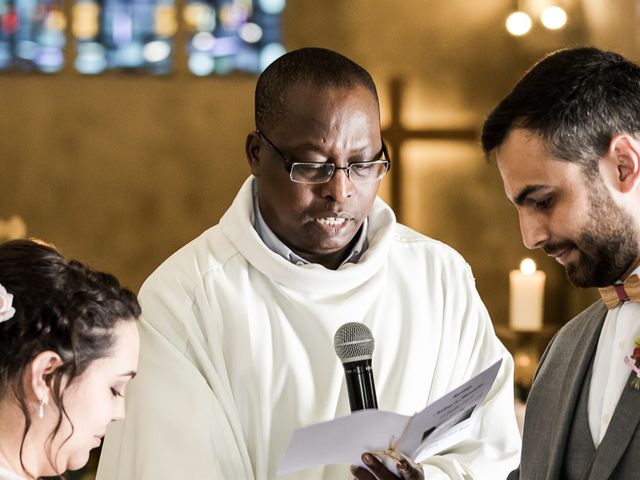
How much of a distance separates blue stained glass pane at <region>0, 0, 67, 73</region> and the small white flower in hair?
284 inches

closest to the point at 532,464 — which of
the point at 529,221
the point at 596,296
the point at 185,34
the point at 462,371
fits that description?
the point at 462,371

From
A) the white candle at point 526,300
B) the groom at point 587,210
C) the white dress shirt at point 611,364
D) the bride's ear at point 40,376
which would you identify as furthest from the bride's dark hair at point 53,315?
the white candle at point 526,300

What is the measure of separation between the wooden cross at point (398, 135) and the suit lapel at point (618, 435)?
626 cm

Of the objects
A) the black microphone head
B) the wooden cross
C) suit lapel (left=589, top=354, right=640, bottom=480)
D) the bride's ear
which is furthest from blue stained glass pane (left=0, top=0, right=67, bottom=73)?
suit lapel (left=589, top=354, right=640, bottom=480)

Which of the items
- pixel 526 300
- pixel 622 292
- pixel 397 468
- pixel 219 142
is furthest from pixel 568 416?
pixel 219 142

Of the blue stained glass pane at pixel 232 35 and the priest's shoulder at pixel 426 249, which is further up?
the blue stained glass pane at pixel 232 35

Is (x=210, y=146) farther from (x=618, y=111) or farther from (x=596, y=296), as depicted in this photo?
(x=618, y=111)

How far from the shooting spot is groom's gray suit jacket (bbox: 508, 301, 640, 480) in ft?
7.56

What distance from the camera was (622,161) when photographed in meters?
2.40

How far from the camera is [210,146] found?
884 cm

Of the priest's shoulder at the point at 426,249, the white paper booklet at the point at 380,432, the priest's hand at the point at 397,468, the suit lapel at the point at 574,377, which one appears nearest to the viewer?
the white paper booklet at the point at 380,432

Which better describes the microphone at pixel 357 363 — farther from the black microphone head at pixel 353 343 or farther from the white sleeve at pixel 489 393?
the white sleeve at pixel 489 393

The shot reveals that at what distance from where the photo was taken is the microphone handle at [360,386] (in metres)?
2.33

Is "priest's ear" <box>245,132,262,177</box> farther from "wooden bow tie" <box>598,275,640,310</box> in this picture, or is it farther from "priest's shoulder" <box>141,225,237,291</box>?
"wooden bow tie" <box>598,275,640,310</box>
